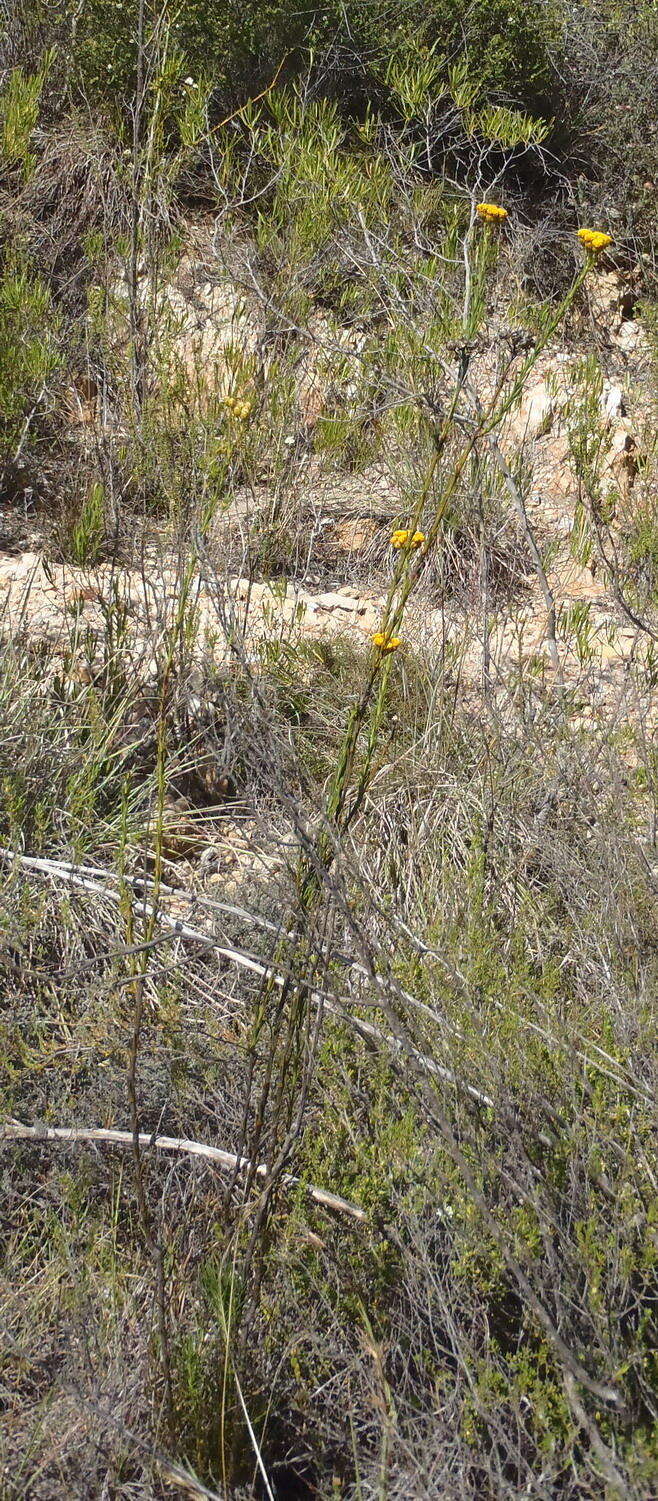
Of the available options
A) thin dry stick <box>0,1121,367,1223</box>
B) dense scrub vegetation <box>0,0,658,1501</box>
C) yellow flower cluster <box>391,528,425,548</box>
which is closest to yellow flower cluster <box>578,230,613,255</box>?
dense scrub vegetation <box>0,0,658,1501</box>

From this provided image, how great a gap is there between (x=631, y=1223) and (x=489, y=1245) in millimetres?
218

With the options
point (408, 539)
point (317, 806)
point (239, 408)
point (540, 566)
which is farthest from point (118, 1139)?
point (239, 408)

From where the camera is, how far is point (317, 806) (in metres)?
2.40

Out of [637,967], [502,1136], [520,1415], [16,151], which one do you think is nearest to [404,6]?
[16,151]

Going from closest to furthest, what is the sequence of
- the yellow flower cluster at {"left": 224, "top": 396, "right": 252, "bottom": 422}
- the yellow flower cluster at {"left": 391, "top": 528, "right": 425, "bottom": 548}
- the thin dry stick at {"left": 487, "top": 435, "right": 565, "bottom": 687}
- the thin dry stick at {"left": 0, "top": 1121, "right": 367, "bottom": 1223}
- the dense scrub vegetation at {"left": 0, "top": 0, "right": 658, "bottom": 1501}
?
the yellow flower cluster at {"left": 391, "top": 528, "right": 425, "bottom": 548} < the dense scrub vegetation at {"left": 0, "top": 0, "right": 658, "bottom": 1501} < the thin dry stick at {"left": 0, "top": 1121, "right": 367, "bottom": 1223} < the thin dry stick at {"left": 487, "top": 435, "right": 565, "bottom": 687} < the yellow flower cluster at {"left": 224, "top": 396, "right": 252, "bottom": 422}

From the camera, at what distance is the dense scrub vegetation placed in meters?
1.64

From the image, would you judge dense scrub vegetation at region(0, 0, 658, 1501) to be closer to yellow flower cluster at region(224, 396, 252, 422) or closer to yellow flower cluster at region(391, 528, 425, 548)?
yellow flower cluster at region(391, 528, 425, 548)

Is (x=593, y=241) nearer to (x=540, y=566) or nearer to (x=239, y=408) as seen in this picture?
(x=540, y=566)

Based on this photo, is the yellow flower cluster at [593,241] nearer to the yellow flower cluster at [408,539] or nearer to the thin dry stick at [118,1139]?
the yellow flower cluster at [408,539]

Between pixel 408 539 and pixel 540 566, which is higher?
pixel 408 539

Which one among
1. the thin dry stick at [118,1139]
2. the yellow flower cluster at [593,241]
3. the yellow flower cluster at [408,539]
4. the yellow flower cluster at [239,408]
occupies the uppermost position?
the yellow flower cluster at [593,241]

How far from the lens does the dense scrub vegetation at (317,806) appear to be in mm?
1644

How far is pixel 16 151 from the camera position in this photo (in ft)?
15.3

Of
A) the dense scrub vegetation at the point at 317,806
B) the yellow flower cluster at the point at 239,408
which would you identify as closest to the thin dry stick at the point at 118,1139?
the dense scrub vegetation at the point at 317,806
